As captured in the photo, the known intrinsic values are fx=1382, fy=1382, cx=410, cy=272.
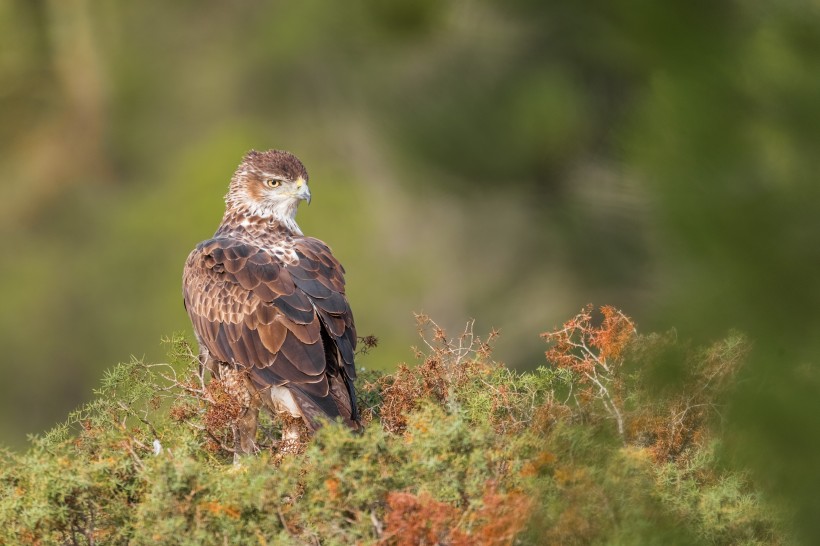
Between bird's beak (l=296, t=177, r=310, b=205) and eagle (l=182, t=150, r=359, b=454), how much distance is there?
Answer: 12.2 inches

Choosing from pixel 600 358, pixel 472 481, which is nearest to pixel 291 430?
pixel 600 358

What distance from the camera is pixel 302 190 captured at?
30.5 ft

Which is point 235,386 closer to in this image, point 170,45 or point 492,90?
point 492,90

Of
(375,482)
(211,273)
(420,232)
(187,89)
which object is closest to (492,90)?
(211,273)

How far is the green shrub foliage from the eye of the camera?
4.87 m

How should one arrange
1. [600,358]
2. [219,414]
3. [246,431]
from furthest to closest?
[246,431], [219,414], [600,358]

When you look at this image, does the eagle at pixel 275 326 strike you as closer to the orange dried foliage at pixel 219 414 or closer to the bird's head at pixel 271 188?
the orange dried foliage at pixel 219 414

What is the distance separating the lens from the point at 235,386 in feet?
25.5

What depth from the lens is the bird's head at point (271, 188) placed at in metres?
9.28

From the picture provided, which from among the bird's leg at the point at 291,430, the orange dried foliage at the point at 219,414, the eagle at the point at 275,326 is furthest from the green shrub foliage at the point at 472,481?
the eagle at the point at 275,326

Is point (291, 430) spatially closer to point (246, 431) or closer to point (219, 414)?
point (246, 431)

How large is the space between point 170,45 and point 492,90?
3226 cm

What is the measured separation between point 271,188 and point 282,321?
1.48 metres

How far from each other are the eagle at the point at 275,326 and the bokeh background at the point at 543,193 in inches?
43.0
